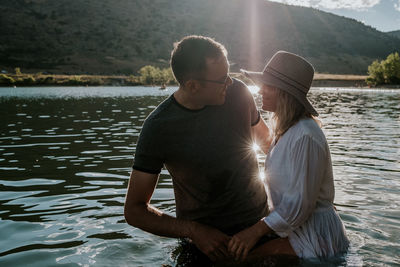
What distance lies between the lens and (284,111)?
373 centimetres

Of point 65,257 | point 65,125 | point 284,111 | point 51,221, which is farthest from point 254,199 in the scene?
point 65,125

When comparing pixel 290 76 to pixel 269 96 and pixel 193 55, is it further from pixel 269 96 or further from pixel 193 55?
pixel 193 55

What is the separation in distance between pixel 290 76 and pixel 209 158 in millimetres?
1168

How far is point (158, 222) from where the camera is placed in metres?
3.85

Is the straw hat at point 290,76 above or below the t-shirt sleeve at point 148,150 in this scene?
above

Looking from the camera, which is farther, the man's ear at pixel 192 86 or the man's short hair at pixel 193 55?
the man's ear at pixel 192 86

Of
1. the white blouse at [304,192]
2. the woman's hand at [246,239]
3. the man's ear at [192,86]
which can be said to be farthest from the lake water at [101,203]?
the man's ear at [192,86]

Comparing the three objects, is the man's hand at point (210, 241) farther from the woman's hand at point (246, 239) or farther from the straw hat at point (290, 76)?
the straw hat at point (290, 76)

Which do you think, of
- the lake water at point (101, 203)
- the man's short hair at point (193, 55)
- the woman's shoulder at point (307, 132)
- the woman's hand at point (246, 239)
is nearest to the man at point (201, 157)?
the man's short hair at point (193, 55)

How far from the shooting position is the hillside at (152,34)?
144500mm

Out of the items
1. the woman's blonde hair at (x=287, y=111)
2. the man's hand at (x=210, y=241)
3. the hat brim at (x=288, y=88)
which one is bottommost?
the man's hand at (x=210, y=241)

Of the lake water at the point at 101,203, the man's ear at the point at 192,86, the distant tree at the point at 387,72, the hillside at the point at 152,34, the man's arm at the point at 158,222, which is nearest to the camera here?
the man's ear at the point at 192,86

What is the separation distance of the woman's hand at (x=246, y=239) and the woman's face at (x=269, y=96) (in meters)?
1.19

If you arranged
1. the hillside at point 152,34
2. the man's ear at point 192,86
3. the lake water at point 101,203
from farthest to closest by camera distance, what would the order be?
the hillside at point 152,34 < the lake water at point 101,203 < the man's ear at point 192,86
